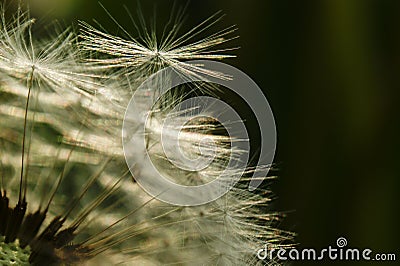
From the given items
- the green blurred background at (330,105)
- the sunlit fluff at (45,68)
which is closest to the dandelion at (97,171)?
the sunlit fluff at (45,68)

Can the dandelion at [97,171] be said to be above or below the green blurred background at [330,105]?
below

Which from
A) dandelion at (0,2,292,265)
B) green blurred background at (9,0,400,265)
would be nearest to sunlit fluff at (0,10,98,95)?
dandelion at (0,2,292,265)

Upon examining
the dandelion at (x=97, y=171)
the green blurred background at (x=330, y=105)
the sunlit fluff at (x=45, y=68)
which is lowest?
the dandelion at (x=97, y=171)

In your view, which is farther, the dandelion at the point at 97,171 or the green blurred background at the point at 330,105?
the green blurred background at the point at 330,105

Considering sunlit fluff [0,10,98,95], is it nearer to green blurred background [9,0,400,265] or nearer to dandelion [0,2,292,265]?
dandelion [0,2,292,265]

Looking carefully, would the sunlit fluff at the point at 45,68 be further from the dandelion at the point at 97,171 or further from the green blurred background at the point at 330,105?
the green blurred background at the point at 330,105

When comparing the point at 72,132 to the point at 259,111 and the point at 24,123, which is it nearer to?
the point at 24,123

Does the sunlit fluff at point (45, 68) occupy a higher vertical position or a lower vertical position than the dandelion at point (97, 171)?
higher
